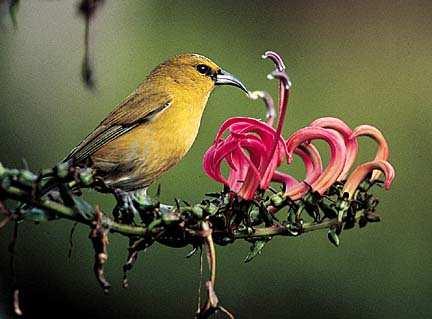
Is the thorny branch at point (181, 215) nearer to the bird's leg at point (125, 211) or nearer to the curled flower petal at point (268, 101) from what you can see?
the bird's leg at point (125, 211)

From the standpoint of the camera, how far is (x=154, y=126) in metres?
1.93

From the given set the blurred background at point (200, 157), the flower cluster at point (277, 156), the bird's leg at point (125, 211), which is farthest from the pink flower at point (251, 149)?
the blurred background at point (200, 157)

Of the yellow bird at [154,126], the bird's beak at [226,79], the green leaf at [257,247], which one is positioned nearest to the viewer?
the green leaf at [257,247]

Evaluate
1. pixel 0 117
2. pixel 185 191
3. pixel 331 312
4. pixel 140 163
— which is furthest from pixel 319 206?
pixel 0 117

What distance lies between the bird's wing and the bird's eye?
142 millimetres

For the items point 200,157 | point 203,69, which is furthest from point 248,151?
point 200,157

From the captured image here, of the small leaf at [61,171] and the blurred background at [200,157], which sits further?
the blurred background at [200,157]

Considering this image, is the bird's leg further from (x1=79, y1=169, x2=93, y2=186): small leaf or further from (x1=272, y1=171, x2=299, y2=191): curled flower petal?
(x1=272, y1=171, x2=299, y2=191): curled flower petal

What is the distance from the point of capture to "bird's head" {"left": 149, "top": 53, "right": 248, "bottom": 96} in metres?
1.82

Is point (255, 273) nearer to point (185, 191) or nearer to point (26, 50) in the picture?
point (185, 191)

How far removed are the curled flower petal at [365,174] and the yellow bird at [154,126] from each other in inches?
12.8

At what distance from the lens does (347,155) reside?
1524 mm

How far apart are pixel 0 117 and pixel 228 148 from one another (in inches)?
104

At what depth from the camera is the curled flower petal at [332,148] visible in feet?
4.89
